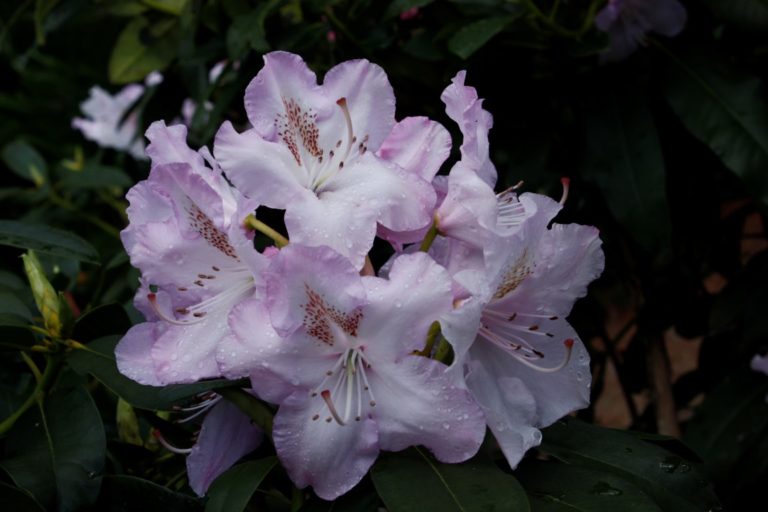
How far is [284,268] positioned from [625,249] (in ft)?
3.68

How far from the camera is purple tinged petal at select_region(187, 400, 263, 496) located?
2.99ft

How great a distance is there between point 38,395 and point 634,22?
3.33ft

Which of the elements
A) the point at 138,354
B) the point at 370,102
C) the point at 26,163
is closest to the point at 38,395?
the point at 138,354

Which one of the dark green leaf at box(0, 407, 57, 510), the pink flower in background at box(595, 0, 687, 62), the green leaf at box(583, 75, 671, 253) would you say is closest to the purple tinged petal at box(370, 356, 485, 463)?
the dark green leaf at box(0, 407, 57, 510)

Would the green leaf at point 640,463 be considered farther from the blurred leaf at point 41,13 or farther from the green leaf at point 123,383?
the blurred leaf at point 41,13

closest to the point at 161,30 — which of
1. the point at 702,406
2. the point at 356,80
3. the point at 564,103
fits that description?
the point at 564,103

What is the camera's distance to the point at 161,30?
72.4 inches

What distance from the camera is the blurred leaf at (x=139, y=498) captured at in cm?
91

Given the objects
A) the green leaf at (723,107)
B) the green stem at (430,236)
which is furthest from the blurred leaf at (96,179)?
the green stem at (430,236)

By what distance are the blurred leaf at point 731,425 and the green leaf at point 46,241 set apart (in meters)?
1.10

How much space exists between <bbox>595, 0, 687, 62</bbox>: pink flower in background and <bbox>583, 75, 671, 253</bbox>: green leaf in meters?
0.06

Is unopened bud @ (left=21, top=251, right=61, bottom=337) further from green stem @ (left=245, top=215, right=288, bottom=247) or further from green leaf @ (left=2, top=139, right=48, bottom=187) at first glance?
green leaf @ (left=2, top=139, right=48, bottom=187)

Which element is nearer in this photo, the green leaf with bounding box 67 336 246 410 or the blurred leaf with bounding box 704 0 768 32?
the green leaf with bounding box 67 336 246 410

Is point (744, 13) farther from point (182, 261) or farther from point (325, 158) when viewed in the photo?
point (182, 261)
